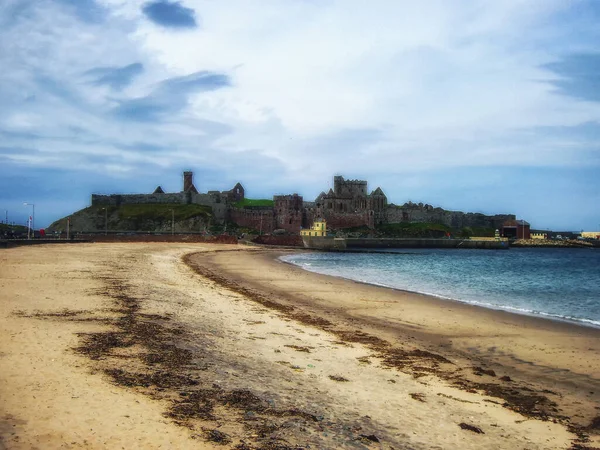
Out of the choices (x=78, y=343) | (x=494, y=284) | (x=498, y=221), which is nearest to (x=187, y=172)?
(x=498, y=221)

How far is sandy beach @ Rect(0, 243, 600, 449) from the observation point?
5.34m

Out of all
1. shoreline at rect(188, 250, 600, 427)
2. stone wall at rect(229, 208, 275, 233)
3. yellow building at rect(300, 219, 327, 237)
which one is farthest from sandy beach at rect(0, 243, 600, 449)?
stone wall at rect(229, 208, 275, 233)

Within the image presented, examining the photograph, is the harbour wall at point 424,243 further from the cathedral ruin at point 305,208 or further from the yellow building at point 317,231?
the cathedral ruin at point 305,208

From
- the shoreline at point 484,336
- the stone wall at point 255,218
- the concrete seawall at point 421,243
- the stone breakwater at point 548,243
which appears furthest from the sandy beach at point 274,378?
the stone breakwater at point 548,243

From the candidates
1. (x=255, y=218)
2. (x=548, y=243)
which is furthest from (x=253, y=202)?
(x=548, y=243)

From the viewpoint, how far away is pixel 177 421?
5.38 meters

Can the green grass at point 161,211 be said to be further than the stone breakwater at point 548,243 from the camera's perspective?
No

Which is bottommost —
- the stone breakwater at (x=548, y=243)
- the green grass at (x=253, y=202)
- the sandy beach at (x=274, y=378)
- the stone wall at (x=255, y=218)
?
the stone breakwater at (x=548, y=243)

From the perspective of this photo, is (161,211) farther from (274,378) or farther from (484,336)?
(274,378)

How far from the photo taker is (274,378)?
24.9 feet

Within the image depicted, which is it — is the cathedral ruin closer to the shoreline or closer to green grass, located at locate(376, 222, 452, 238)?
green grass, located at locate(376, 222, 452, 238)

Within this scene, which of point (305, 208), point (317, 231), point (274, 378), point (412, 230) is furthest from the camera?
point (412, 230)

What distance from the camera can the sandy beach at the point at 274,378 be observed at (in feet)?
17.5

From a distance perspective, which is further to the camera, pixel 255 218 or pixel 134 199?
pixel 134 199
